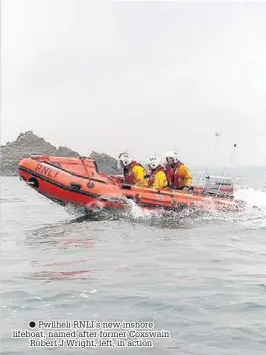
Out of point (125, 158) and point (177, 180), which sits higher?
point (125, 158)

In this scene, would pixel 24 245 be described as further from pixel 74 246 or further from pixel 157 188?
pixel 157 188

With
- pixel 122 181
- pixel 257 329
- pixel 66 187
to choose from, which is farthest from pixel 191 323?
pixel 122 181

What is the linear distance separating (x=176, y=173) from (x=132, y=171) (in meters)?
1.00

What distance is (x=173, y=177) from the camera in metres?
12.7

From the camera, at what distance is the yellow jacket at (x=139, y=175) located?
12.5 metres

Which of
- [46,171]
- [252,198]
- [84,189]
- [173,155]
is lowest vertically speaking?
[252,198]

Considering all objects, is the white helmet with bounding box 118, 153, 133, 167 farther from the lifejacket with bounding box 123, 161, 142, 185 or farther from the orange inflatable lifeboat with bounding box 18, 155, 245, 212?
the orange inflatable lifeboat with bounding box 18, 155, 245, 212

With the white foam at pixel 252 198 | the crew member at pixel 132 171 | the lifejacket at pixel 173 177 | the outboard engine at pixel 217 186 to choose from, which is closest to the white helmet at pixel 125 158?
the crew member at pixel 132 171

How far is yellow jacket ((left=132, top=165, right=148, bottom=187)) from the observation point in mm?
12477

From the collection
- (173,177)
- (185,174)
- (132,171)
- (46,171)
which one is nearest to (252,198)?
(185,174)

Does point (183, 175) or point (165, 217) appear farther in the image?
point (183, 175)

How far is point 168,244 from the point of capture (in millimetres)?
8703

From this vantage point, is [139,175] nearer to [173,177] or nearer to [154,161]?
[154,161]

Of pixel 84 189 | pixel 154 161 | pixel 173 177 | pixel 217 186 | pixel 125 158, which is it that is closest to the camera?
pixel 84 189
